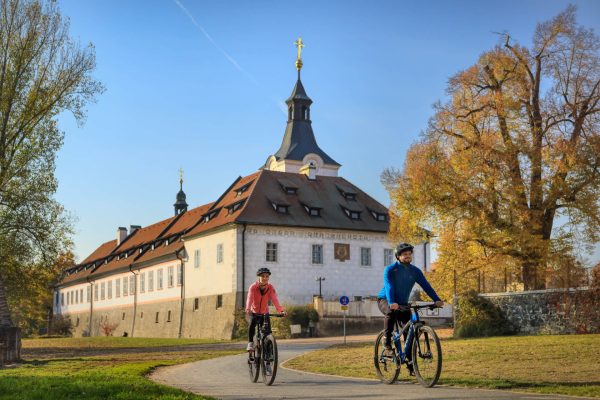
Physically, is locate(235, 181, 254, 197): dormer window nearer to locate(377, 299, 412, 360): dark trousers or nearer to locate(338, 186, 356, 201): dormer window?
locate(338, 186, 356, 201): dormer window

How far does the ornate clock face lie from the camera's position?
48.1m

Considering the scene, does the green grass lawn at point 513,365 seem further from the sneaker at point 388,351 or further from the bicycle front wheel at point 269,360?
the bicycle front wheel at point 269,360

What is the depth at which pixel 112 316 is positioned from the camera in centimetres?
6688

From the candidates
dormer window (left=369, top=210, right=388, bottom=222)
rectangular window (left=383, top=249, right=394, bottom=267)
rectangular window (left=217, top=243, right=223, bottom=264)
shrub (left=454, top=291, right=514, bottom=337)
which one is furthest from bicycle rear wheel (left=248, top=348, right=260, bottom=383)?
dormer window (left=369, top=210, right=388, bottom=222)

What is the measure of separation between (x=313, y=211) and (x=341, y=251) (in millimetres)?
2927

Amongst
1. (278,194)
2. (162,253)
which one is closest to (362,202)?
(278,194)

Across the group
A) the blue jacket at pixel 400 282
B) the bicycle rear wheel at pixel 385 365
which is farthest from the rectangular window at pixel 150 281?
the blue jacket at pixel 400 282

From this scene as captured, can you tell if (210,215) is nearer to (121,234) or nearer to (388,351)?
(121,234)

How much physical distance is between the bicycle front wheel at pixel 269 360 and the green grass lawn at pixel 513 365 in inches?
70.1

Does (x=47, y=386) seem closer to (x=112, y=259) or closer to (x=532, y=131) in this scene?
(x=532, y=131)

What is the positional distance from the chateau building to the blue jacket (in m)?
33.0

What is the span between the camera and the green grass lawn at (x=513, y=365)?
1215 cm

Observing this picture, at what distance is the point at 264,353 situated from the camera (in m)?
13.7

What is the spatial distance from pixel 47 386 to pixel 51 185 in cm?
2160
